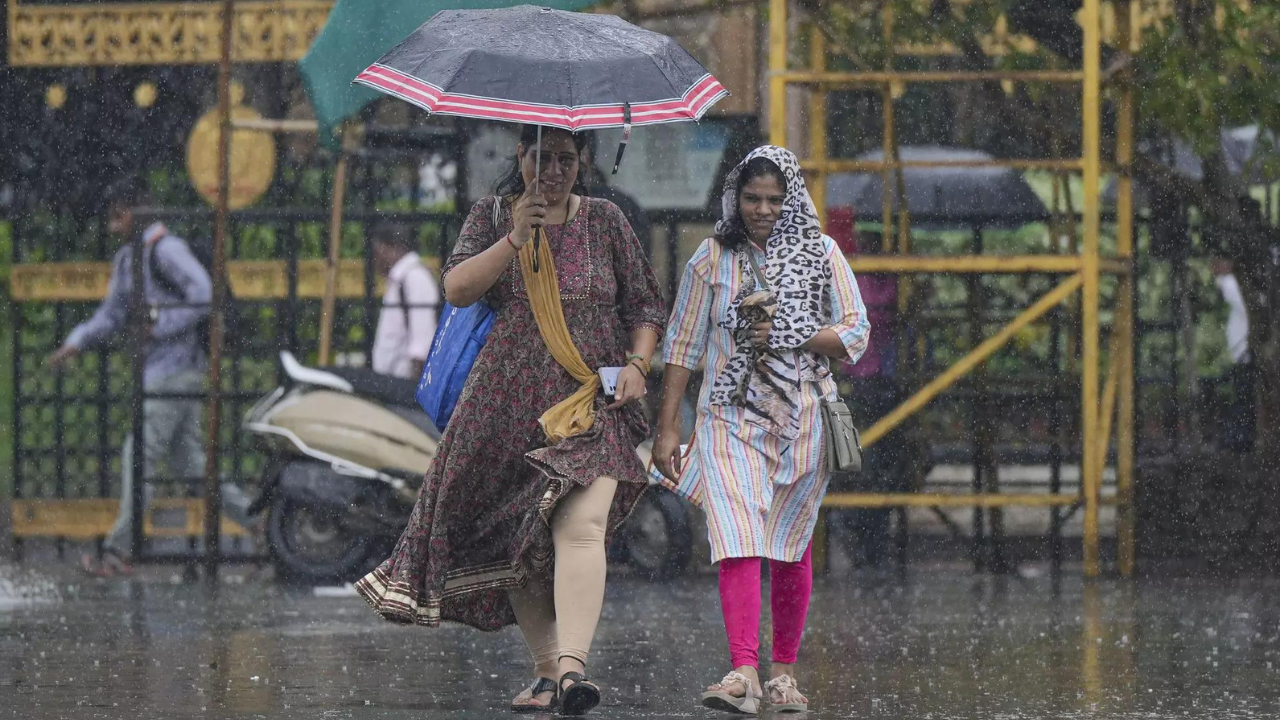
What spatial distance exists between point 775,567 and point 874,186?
7.31m

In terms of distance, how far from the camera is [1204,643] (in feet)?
27.9

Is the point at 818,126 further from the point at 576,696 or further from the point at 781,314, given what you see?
the point at 576,696

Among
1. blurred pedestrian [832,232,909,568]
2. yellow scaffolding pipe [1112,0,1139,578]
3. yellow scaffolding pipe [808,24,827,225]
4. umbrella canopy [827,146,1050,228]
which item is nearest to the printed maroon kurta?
yellow scaffolding pipe [808,24,827,225]

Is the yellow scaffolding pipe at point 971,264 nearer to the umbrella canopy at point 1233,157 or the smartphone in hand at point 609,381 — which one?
the umbrella canopy at point 1233,157

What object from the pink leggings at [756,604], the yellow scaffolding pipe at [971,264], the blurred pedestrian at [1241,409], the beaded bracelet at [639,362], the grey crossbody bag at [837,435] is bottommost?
the pink leggings at [756,604]

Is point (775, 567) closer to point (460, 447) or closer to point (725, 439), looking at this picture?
point (725, 439)

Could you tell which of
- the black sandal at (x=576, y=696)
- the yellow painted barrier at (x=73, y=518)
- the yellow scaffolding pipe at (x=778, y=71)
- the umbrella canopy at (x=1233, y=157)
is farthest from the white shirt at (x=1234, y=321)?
the black sandal at (x=576, y=696)

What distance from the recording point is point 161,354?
1210cm

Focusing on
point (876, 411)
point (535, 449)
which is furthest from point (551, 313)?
point (876, 411)

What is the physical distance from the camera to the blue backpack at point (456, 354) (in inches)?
258

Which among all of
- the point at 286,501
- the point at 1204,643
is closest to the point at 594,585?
the point at 1204,643

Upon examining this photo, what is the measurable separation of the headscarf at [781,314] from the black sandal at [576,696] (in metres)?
0.95

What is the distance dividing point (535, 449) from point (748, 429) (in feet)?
2.11

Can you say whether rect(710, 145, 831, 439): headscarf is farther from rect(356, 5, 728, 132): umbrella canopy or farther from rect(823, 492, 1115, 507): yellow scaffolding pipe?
rect(823, 492, 1115, 507): yellow scaffolding pipe
